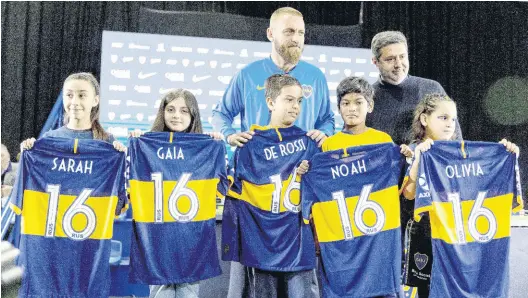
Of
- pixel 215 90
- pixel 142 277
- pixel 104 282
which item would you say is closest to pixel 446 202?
pixel 142 277

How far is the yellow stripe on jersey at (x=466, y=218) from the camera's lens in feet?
7.91

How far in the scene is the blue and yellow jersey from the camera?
2.51m

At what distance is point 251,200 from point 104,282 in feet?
2.71

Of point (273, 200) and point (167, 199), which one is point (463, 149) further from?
point (167, 199)

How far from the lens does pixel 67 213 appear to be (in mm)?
2484

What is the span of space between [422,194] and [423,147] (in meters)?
0.23

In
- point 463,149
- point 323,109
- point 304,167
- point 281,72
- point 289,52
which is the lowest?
point 304,167

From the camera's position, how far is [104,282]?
97.5 inches

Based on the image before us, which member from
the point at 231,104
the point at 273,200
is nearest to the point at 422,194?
the point at 273,200

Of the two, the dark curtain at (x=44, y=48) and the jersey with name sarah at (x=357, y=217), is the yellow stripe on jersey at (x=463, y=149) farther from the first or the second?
the dark curtain at (x=44, y=48)

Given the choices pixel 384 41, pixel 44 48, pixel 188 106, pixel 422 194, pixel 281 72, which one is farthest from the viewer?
pixel 44 48

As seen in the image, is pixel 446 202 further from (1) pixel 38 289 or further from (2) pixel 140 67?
(2) pixel 140 67

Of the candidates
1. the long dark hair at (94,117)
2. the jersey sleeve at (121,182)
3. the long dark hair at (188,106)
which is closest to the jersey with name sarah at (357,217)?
the long dark hair at (188,106)

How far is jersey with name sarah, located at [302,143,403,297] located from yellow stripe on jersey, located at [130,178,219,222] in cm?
49
